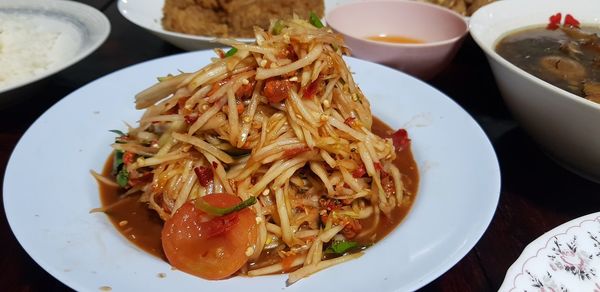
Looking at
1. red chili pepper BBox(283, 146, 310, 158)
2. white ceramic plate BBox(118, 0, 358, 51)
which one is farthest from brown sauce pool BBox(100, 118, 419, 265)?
white ceramic plate BBox(118, 0, 358, 51)

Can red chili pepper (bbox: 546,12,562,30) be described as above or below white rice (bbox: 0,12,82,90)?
above

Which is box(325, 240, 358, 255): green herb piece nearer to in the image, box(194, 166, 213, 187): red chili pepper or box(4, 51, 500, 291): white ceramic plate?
box(4, 51, 500, 291): white ceramic plate

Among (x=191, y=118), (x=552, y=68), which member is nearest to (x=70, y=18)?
(x=191, y=118)

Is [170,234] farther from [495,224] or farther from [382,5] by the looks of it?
[382,5]

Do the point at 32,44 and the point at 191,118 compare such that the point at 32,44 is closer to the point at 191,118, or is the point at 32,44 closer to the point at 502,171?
the point at 191,118

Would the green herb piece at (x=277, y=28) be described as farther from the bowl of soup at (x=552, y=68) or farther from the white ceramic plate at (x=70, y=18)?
the white ceramic plate at (x=70, y=18)

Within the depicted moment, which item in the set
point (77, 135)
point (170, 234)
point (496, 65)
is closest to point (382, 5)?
point (496, 65)

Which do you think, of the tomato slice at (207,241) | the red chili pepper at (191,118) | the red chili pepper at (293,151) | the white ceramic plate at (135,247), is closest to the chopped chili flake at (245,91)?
the red chili pepper at (191,118)
